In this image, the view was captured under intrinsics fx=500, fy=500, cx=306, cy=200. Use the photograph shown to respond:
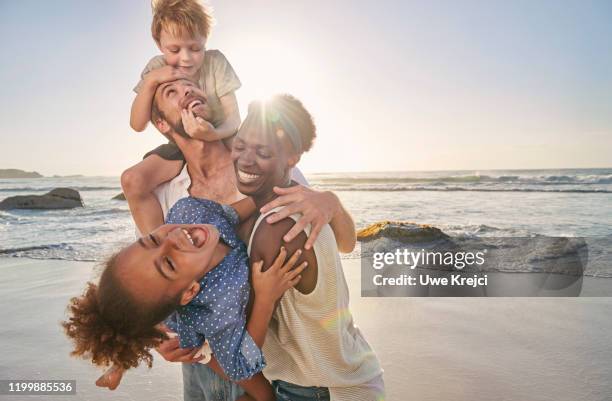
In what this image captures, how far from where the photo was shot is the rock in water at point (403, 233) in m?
6.99

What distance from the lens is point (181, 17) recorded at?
89.0 inches

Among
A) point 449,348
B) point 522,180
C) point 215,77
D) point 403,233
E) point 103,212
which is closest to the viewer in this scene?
point 215,77

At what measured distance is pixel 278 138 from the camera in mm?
1711

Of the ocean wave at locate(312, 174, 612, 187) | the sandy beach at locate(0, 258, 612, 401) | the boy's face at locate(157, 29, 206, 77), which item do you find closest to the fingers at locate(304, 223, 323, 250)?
the boy's face at locate(157, 29, 206, 77)

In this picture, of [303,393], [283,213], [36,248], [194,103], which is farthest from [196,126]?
[36,248]

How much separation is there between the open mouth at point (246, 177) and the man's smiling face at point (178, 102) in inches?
17.3

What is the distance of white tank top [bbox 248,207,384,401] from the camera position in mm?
1539

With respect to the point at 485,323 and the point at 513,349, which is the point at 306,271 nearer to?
the point at 513,349

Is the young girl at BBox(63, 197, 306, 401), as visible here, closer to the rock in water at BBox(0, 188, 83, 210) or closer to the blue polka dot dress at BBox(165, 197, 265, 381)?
the blue polka dot dress at BBox(165, 197, 265, 381)

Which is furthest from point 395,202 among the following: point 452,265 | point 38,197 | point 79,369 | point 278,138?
point 278,138

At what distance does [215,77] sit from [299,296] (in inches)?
51.2

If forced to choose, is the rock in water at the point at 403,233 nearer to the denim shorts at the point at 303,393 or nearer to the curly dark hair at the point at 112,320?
the denim shorts at the point at 303,393

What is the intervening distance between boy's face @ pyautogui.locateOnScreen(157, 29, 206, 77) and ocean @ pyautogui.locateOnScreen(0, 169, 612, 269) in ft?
10.4

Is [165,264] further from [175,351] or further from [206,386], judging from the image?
[206,386]
